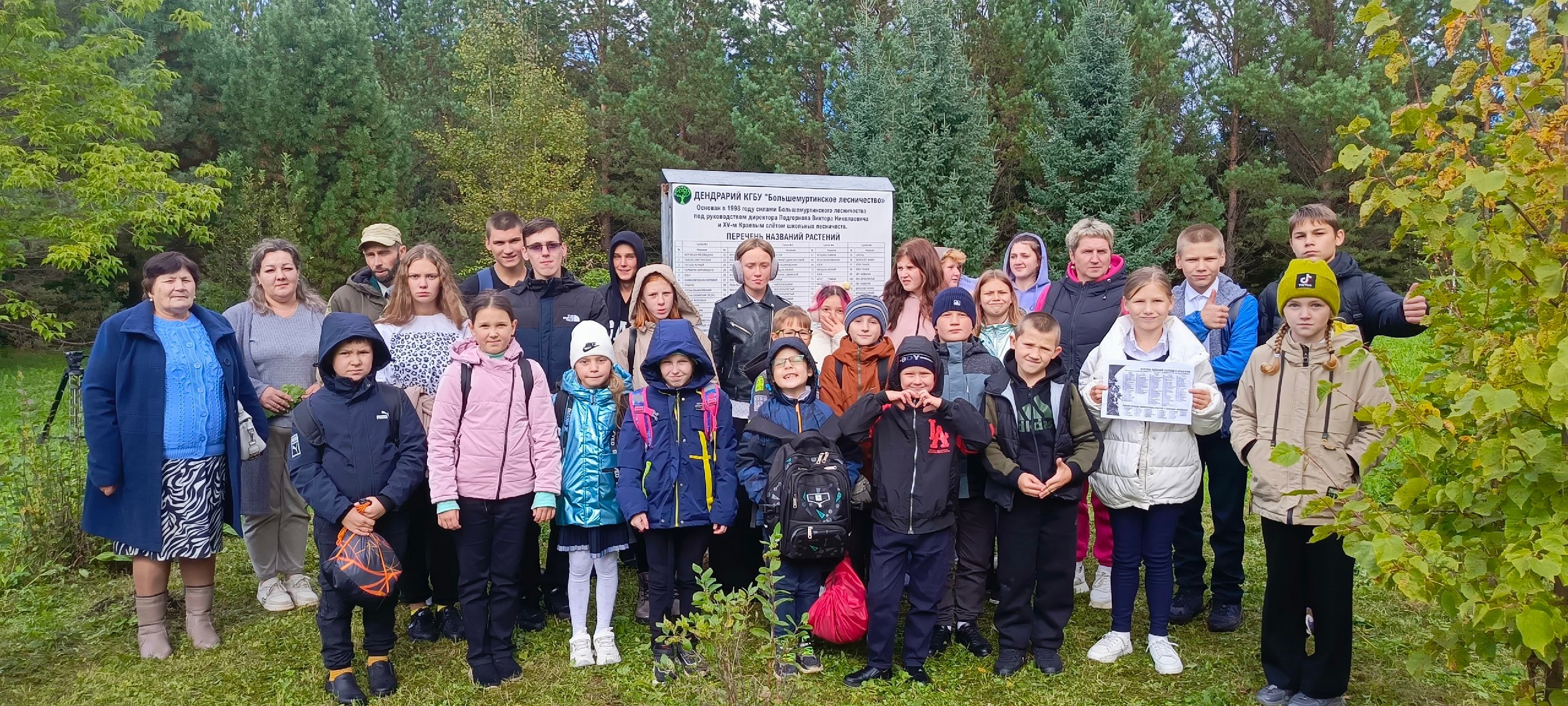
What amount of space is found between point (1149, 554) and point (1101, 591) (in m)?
0.94

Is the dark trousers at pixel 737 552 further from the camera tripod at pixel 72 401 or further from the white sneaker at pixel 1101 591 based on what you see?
the camera tripod at pixel 72 401

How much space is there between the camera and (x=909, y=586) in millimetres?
4039

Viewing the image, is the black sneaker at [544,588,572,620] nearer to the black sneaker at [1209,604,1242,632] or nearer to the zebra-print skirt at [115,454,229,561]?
the zebra-print skirt at [115,454,229,561]

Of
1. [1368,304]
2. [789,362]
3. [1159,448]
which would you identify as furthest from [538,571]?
[1368,304]

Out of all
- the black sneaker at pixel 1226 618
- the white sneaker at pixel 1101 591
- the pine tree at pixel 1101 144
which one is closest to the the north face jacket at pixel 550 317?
the white sneaker at pixel 1101 591

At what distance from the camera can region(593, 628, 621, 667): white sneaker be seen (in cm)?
423

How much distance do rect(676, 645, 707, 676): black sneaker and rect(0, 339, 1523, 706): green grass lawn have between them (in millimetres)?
70

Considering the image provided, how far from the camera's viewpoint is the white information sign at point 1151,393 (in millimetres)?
4020

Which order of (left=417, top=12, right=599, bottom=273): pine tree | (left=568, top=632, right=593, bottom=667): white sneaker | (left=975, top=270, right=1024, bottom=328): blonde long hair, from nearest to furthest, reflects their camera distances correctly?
(left=568, top=632, right=593, bottom=667): white sneaker < (left=975, top=270, right=1024, bottom=328): blonde long hair < (left=417, top=12, right=599, bottom=273): pine tree

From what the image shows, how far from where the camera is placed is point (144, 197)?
10602 mm

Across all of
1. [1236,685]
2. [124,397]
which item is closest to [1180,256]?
[1236,685]

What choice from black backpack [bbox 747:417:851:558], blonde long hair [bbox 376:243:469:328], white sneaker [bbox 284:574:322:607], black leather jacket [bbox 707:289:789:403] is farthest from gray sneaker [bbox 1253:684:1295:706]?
white sneaker [bbox 284:574:322:607]

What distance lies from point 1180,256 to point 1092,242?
48cm

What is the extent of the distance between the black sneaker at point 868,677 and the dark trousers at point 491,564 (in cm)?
156
